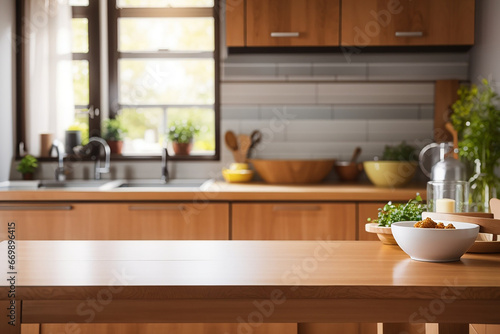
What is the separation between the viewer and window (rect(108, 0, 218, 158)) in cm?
381

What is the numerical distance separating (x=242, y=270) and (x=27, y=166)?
2656 millimetres

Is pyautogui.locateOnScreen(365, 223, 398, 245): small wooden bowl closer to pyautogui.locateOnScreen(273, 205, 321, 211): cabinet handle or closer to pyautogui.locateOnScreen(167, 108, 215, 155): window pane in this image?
pyautogui.locateOnScreen(273, 205, 321, 211): cabinet handle

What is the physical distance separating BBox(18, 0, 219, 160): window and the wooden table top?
83.3 inches

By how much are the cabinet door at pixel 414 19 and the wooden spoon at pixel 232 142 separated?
97 cm

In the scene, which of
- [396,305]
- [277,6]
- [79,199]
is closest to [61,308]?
[396,305]

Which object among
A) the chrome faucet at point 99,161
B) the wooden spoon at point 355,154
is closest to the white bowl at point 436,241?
the wooden spoon at point 355,154

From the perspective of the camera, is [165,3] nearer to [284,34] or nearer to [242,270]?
[284,34]

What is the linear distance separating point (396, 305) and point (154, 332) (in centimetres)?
123

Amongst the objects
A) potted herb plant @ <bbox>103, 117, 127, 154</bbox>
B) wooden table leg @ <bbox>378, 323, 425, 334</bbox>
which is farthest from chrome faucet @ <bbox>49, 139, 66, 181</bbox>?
wooden table leg @ <bbox>378, 323, 425, 334</bbox>

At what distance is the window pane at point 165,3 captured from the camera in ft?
12.5

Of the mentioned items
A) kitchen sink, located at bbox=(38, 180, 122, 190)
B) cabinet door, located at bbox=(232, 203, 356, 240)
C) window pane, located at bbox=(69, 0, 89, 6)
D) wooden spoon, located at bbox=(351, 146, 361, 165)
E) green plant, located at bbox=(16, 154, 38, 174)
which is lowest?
cabinet door, located at bbox=(232, 203, 356, 240)

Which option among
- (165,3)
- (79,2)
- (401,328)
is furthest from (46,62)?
(401,328)

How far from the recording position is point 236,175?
138 inches

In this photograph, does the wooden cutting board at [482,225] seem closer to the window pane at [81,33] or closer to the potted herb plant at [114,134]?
the potted herb plant at [114,134]
